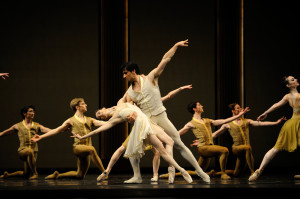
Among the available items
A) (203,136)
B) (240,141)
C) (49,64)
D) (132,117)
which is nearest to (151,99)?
(132,117)

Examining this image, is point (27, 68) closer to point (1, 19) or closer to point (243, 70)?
point (1, 19)

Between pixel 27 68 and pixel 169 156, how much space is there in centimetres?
570

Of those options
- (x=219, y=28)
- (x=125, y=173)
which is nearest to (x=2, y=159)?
(x=125, y=173)

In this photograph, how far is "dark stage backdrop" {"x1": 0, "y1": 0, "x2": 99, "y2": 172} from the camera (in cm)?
1034

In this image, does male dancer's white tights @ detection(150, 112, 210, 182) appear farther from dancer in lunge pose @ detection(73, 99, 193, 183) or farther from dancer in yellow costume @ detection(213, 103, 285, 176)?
dancer in yellow costume @ detection(213, 103, 285, 176)

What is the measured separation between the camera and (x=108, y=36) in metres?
9.59

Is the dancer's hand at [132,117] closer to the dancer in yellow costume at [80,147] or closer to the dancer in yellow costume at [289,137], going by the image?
the dancer in yellow costume at [80,147]

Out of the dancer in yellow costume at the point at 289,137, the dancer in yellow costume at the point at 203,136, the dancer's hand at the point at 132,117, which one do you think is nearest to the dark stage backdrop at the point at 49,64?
the dancer in yellow costume at the point at 203,136

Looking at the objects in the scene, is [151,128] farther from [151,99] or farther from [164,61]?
[164,61]

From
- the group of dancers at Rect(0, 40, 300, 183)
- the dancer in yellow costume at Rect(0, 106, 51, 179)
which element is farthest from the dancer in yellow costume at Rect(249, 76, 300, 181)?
the dancer in yellow costume at Rect(0, 106, 51, 179)

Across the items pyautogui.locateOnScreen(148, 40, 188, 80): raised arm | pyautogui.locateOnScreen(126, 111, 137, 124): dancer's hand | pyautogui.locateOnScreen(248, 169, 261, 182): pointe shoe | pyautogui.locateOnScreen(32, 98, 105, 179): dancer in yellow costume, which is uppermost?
pyautogui.locateOnScreen(148, 40, 188, 80): raised arm

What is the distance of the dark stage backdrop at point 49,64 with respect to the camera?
407 inches

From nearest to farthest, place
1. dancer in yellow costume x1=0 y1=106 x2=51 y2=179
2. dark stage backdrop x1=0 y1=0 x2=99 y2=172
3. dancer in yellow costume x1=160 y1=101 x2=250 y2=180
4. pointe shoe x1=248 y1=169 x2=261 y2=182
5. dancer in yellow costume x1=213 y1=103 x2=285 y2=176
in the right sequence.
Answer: pointe shoe x1=248 y1=169 x2=261 y2=182 → dancer in yellow costume x1=160 y1=101 x2=250 y2=180 → dancer in yellow costume x1=213 y1=103 x2=285 y2=176 → dancer in yellow costume x1=0 y1=106 x2=51 y2=179 → dark stage backdrop x1=0 y1=0 x2=99 y2=172

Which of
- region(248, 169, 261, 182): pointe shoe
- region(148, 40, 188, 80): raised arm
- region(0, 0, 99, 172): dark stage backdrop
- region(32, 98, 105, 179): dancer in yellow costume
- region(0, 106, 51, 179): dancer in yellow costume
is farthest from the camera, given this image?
region(0, 0, 99, 172): dark stage backdrop
